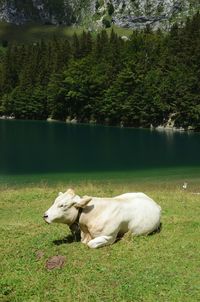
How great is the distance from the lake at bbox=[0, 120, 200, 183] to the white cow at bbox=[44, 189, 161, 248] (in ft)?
99.4

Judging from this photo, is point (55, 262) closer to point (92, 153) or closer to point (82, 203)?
point (82, 203)

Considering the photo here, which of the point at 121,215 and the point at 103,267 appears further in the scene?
the point at 121,215

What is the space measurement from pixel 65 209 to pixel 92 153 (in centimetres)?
4683

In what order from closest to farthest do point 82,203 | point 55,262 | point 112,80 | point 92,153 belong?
1. point 55,262
2. point 82,203
3. point 92,153
4. point 112,80

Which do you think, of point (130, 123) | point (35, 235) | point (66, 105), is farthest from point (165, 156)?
point (66, 105)

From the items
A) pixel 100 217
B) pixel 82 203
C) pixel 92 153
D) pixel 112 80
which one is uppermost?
pixel 112 80

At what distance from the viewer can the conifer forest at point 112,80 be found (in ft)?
331

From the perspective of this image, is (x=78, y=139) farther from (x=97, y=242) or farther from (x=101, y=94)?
(x=97, y=242)

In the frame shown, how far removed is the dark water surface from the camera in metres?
47.8

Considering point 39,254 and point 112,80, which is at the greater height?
point 112,80

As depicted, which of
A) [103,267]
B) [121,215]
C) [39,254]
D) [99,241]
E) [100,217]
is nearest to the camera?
[103,267]

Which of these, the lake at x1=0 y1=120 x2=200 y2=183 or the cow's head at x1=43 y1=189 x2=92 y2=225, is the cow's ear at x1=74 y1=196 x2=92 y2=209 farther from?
the lake at x1=0 y1=120 x2=200 y2=183

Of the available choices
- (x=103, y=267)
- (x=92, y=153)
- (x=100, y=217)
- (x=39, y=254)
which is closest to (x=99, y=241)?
(x=100, y=217)

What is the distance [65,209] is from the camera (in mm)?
12242
